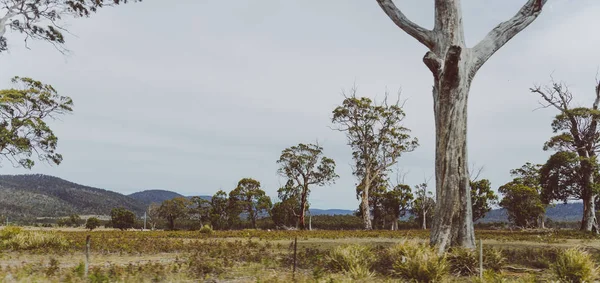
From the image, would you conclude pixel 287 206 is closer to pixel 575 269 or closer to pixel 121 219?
pixel 121 219

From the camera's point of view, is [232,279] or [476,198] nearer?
[232,279]

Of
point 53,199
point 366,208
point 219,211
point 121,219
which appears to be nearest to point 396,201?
point 366,208

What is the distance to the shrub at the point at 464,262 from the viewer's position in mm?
8385

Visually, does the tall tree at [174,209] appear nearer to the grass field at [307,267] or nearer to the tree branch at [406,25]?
the grass field at [307,267]

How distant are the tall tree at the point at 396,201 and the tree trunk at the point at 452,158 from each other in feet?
125

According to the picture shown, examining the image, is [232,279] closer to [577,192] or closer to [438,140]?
[438,140]

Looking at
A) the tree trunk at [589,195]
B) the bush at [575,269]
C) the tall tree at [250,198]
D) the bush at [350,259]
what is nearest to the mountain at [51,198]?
the tall tree at [250,198]

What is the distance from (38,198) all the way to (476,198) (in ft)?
434

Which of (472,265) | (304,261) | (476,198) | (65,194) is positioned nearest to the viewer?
(472,265)

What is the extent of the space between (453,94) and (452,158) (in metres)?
1.64

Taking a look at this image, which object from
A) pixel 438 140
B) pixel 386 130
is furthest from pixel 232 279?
pixel 386 130

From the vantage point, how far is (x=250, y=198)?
4641 cm

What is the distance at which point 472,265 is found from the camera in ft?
27.6

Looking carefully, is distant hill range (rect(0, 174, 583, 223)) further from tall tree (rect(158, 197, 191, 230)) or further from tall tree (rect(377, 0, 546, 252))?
tall tree (rect(377, 0, 546, 252))
